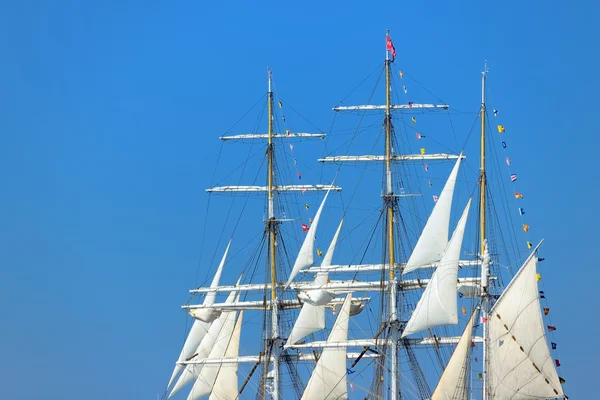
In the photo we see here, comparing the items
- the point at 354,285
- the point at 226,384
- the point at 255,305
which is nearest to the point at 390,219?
the point at 354,285

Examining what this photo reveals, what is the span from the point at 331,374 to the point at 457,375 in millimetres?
15718

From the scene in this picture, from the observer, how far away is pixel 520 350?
403 ft

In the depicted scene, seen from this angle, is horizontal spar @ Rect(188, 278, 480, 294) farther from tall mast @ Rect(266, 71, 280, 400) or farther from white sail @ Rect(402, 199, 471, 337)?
white sail @ Rect(402, 199, 471, 337)

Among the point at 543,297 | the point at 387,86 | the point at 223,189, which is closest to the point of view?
the point at 543,297

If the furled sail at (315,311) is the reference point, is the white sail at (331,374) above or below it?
below

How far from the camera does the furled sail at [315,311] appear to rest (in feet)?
451

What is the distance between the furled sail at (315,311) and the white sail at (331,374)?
1.78 meters

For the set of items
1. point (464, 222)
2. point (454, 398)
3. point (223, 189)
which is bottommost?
point (454, 398)

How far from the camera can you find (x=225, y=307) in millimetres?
149875

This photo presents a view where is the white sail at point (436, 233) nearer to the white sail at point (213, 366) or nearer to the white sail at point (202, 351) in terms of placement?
the white sail at point (213, 366)

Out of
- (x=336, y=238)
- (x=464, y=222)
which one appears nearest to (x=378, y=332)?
(x=336, y=238)

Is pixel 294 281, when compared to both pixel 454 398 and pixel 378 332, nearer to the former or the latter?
pixel 378 332

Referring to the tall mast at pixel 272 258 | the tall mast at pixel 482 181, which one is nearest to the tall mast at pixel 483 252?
the tall mast at pixel 482 181

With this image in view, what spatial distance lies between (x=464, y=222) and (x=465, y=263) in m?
7.19
